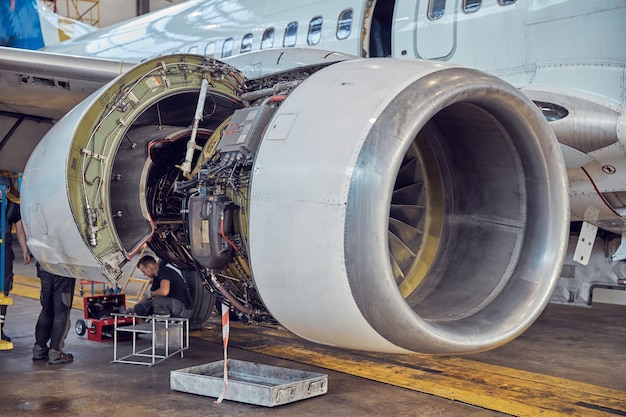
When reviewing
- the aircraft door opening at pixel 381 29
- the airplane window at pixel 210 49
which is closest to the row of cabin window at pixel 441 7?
the aircraft door opening at pixel 381 29

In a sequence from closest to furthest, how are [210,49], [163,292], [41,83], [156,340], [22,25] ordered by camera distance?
[41,83] < [156,340] < [163,292] < [210,49] < [22,25]

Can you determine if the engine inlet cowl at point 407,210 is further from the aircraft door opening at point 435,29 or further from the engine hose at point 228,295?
the aircraft door opening at point 435,29

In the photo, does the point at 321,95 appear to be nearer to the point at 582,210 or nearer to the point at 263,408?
the point at 263,408

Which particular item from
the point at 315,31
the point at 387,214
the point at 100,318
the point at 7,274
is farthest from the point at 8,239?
the point at 387,214

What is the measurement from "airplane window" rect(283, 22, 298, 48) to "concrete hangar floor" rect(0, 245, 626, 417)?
2.90 metres

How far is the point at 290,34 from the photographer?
7.17 m

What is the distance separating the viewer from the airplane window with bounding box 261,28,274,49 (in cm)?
740

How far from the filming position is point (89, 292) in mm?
10727

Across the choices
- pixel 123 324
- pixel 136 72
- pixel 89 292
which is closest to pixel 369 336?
pixel 136 72

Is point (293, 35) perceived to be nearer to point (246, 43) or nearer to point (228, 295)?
point (246, 43)

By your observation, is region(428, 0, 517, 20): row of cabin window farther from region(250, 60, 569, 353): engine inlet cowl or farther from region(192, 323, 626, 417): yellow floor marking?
region(192, 323, 626, 417): yellow floor marking

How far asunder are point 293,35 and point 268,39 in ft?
1.39

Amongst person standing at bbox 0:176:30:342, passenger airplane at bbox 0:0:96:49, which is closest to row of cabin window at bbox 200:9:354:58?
person standing at bbox 0:176:30:342

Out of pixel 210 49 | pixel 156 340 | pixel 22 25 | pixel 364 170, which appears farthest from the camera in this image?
pixel 22 25
